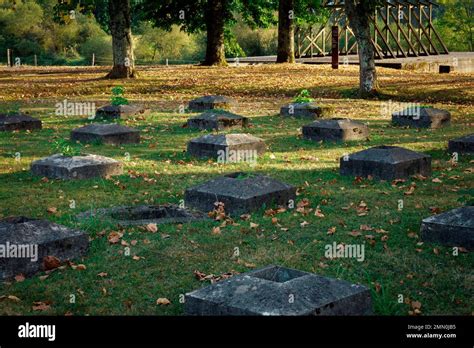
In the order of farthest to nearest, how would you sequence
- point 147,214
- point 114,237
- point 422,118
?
point 422,118
point 147,214
point 114,237

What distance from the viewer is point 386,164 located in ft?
42.5

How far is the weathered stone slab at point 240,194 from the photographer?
10609mm

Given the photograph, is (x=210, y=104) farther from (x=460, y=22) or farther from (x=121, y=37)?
(x=460, y=22)

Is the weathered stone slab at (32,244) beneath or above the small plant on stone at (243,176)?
beneath

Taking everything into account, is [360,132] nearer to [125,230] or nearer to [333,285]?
[125,230]

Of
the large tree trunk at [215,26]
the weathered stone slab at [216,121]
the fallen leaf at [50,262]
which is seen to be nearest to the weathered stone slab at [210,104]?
the weathered stone slab at [216,121]

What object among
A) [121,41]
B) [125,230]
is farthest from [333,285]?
[121,41]

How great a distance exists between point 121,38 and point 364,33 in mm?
11543

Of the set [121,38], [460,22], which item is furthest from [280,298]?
[460,22]

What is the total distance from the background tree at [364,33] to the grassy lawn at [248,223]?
15.7ft

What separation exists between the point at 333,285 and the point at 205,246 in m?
2.71

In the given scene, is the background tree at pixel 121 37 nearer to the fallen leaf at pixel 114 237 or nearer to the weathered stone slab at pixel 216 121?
the weathered stone slab at pixel 216 121

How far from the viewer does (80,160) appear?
1331 cm

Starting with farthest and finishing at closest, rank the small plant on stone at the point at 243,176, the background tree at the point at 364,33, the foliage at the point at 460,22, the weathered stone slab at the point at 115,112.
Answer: the foliage at the point at 460,22 → the background tree at the point at 364,33 → the weathered stone slab at the point at 115,112 → the small plant on stone at the point at 243,176
